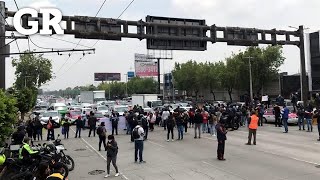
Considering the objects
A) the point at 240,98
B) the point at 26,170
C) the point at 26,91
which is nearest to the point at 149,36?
the point at 26,170

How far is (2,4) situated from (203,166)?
13649 mm

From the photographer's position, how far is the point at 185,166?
1298cm

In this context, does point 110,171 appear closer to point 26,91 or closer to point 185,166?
point 185,166

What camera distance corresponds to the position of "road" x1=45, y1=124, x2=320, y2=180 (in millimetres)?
11602

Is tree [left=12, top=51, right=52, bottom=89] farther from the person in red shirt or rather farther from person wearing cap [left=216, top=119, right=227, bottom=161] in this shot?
person wearing cap [left=216, top=119, right=227, bottom=161]

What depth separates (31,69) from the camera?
74.9 metres

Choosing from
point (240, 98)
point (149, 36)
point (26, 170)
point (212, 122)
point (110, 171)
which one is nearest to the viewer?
point (26, 170)

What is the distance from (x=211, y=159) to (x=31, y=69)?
2658 inches

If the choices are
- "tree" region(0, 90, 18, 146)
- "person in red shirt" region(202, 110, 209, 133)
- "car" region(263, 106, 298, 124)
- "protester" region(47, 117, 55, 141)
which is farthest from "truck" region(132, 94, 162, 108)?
"tree" region(0, 90, 18, 146)

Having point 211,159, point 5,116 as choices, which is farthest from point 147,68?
point 5,116

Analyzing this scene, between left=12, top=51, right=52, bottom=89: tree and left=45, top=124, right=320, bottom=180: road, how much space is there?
191 feet

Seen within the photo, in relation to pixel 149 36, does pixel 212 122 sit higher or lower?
lower

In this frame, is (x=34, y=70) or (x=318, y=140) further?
(x=34, y=70)

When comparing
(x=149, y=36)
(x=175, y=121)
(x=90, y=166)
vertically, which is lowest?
(x=90, y=166)
